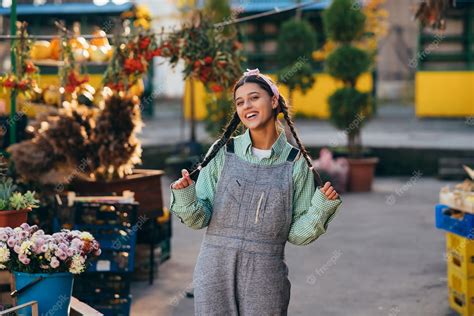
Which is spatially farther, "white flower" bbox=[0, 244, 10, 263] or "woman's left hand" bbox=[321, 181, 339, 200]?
"white flower" bbox=[0, 244, 10, 263]

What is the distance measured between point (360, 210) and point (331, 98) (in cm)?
293

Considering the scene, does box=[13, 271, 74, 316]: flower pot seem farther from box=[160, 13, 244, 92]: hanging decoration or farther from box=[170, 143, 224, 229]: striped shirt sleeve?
box=[160, 13, 244, 92]: hanging decoration

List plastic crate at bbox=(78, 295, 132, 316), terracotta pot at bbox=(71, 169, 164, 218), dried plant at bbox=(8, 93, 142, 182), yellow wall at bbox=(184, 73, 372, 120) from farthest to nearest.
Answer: yellow wall at bbox=(184, 73, 372, 120)
terracotta pot at bbox=(71, 169, 164, 218)
dried plant at bbox=(8, 93, 142, 182)
plastic crate at bbox=(78, 295, 132, 316)

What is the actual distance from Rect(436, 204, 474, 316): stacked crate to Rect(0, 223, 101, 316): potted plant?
10.6ft

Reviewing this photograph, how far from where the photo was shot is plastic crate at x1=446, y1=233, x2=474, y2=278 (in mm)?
6953

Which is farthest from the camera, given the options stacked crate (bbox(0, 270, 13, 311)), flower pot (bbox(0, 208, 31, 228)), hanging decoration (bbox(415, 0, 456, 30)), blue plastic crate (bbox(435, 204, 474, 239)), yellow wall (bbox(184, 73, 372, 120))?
yellow wall (bbox(184, 73, 372, 120))

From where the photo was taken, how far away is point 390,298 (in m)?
8.05

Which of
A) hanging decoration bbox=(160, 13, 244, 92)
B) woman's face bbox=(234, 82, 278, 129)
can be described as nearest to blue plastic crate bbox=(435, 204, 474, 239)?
hanging decoration bbox=(160, 13, 244, 92)

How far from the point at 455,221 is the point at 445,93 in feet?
63.8

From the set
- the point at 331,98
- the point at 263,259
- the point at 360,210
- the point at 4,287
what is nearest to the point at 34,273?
the point at 4,287

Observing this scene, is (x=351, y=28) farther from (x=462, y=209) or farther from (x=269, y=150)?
(x=269, y=150)

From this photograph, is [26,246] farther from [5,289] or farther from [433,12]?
[433,12]

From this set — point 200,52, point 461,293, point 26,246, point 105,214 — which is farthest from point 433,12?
point 26,246

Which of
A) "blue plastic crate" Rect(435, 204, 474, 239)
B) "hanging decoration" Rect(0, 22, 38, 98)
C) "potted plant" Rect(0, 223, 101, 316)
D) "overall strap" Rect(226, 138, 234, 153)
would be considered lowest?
"blue plastic crate" Rect(435, 204, 474, 239)
